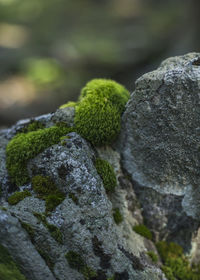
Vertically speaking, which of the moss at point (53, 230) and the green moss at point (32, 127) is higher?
the green moss at point (32, 127)

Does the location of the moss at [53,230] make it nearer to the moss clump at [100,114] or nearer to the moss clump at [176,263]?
the moss clump at [100,114]

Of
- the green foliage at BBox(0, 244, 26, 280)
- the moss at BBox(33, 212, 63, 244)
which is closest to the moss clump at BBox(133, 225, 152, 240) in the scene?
the moss at BBox(33, 212, 63, 244)

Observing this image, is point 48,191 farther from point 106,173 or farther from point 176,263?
point 176,263

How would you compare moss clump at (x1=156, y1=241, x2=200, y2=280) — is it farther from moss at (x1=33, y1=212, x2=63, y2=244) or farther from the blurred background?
the blurred background

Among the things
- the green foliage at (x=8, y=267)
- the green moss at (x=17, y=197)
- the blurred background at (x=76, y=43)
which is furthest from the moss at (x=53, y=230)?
the blurred background at (x=76, y=43)

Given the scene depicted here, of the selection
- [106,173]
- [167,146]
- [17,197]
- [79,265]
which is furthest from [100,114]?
[79,265]
